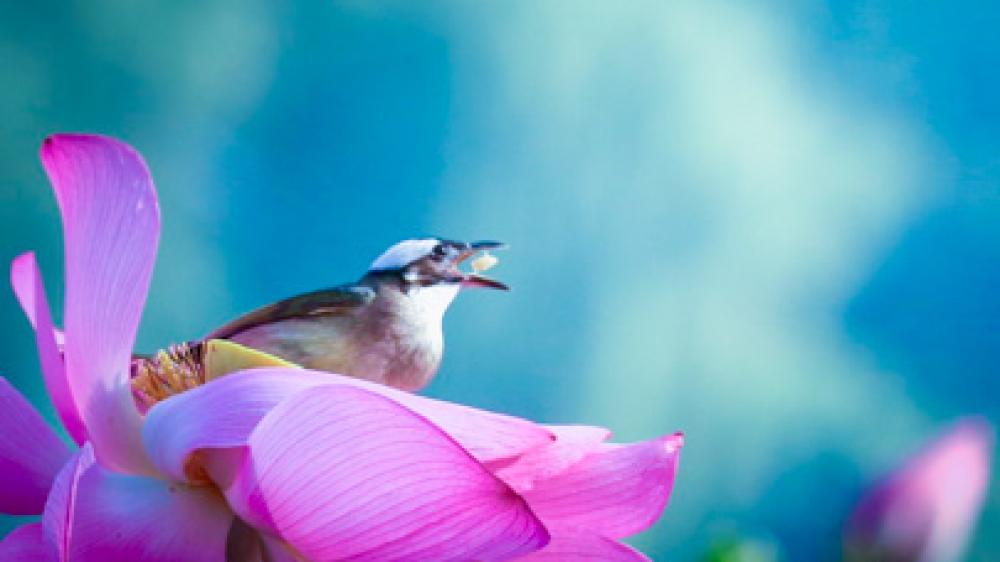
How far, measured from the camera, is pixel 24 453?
0.14 metres

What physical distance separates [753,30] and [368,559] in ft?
3.56

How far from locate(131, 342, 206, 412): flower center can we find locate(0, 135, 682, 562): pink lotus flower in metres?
0.04

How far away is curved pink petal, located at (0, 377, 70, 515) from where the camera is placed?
0.13m

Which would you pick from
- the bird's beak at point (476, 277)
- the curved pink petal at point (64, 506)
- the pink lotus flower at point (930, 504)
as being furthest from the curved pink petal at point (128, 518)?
the pink lotus flower at point (930, 504)

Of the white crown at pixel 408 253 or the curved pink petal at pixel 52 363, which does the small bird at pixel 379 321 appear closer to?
the white crown at pixel 408 253

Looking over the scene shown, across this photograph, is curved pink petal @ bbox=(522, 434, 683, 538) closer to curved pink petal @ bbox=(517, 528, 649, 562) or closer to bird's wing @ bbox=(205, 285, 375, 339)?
curved pink petal @ bbox=(517, 528, 649, 562)

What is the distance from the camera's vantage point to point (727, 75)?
1103mm

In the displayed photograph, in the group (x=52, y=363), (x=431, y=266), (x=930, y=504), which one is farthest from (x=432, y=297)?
(x=52, y=363)

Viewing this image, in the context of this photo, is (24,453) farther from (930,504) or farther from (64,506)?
(930,504)

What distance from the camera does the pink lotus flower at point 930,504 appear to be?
0.65 meters

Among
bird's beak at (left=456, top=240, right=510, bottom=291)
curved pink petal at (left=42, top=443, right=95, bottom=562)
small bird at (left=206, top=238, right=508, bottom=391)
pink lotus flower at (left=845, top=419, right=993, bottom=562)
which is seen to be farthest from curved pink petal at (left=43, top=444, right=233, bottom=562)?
pink lotus flower at (left=845, top=419, right=993, bottom=562)

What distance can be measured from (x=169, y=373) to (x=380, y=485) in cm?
10

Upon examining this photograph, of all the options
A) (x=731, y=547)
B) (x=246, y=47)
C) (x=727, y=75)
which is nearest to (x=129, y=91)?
(x=246, y=47)

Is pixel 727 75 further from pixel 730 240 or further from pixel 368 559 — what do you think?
pixel 368 559
